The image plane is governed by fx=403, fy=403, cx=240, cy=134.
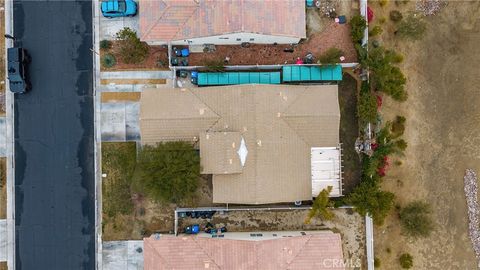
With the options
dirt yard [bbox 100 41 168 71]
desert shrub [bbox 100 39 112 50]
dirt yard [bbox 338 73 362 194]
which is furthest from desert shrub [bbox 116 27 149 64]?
dirt yard [bbox 338 73 362 194]

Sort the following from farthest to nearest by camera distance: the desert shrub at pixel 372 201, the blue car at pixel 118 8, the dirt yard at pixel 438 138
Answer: the dirt yard at pixel 438 138 < the blue car at pixel 118 8 < the desert shrub at pixel 372 201

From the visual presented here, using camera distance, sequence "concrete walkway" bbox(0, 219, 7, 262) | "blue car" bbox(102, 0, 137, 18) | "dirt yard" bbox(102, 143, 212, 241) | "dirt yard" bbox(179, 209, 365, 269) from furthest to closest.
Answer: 1. "dirt yard" bbox(179, 209, 365, 269)
2. "dirt yard" bbox(102, 143, 212, 241)
3. "concrete walkway" bbox(0, 219, 7, 262)
4. "blue car" bbox(102, 0, 137, 18)

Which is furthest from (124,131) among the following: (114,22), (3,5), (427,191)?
(427,191)

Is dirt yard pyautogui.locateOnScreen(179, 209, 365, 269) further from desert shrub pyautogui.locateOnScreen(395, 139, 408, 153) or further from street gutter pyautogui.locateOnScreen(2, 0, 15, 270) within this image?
street gutter pyautogui.locateOnScreen(2, 0, 15, 270)

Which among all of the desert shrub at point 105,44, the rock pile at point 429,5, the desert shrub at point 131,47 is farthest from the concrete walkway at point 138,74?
the rock pile at point 429,5

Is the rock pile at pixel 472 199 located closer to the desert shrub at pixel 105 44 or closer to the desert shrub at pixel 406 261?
the desert shrub at pixel 406 261

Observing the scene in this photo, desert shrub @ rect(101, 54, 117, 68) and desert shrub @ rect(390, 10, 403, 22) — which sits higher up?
desert shrub @ rect(390, 10, 403, 22)
